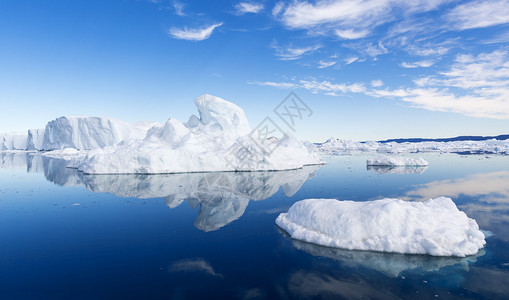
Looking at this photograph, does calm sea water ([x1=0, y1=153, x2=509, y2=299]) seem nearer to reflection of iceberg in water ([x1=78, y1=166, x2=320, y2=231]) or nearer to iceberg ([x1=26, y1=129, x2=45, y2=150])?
reflection of iceberg in water ([x1=78, y1=166, x2=320, y2=231])

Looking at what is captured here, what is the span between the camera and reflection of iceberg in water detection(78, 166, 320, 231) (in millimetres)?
10488

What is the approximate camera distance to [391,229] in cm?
715

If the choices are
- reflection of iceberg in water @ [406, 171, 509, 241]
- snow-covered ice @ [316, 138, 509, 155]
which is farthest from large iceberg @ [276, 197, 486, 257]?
snow-covered ice @ [316, 138, 509, 155]

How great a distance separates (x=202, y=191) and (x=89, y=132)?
5761 cm

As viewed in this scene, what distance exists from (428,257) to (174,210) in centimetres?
865

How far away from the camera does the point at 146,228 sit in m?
9.02

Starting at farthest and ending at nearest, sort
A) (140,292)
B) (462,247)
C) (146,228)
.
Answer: (146,228), (462,247), (140,292)

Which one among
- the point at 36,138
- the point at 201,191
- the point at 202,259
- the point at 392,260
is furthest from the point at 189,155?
the point at 36,138

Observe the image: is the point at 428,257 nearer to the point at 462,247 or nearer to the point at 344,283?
the point at 462,247

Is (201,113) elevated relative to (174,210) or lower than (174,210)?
elevated

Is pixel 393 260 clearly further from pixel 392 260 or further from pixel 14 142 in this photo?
pixel 14 142

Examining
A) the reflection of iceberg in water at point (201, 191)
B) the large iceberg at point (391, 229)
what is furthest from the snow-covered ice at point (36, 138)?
the large iceberg at point (391, 229)

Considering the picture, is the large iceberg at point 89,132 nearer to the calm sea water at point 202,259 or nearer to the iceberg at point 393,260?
the calm sea water at point 202,259

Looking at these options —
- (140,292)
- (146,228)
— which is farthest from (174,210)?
(140,292)
